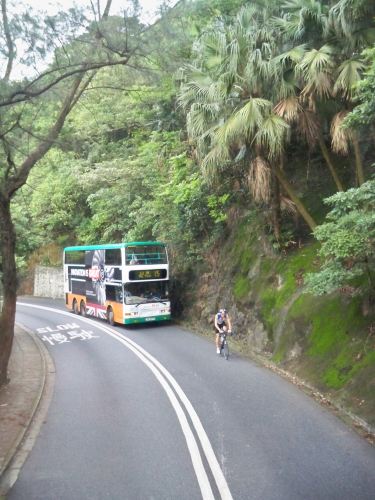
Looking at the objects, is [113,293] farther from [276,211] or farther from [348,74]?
[348,74]

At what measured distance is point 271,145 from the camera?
12.1 m

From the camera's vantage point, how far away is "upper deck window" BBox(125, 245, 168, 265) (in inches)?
851

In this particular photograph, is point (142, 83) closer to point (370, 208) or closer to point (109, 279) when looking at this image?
point (370, 208)

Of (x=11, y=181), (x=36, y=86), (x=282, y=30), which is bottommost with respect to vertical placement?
(x=11, y=181)

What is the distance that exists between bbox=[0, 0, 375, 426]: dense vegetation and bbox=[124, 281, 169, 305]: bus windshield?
158 cm

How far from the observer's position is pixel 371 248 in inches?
330

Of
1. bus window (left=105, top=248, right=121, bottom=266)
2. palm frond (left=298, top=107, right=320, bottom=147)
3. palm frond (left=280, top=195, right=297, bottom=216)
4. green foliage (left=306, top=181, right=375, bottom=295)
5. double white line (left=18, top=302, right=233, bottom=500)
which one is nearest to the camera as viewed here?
double white line (left=18, top=302, right=233, bottom=500)

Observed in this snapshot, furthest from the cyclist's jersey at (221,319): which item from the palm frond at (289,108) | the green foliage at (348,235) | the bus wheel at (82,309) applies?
the bus wheel at (82,309)

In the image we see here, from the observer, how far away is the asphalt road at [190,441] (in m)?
6.36

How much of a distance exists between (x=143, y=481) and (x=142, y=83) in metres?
8.37

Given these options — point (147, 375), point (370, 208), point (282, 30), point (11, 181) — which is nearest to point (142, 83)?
point (11, 181)

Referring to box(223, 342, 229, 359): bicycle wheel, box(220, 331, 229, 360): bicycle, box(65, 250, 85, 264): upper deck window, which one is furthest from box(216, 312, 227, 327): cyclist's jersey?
box(65, 250, 85, 264): upper deck window

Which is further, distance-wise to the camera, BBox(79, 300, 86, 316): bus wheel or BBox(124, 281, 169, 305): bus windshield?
BBox(79, 300, 86, 316): bus wheel

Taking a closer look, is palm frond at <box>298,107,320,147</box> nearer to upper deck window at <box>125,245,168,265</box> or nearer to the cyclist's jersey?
the cyclist's jersey
